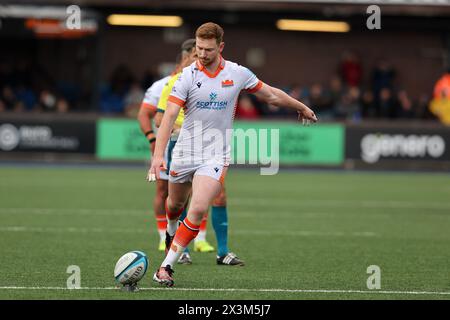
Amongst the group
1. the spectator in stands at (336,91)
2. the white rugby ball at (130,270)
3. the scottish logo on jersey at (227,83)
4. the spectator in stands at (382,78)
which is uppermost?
the spectator in stands at (382,78)

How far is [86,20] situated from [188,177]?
69.9 ft

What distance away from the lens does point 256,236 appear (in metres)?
13.2

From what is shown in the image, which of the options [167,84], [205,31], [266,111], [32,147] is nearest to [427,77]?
[266,111]

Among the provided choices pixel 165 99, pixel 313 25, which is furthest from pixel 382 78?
pixel 165 99

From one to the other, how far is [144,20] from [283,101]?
2190cm

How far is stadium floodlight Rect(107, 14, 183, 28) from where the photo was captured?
100ft

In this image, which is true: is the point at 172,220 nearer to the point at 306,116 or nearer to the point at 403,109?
the point at 306,116

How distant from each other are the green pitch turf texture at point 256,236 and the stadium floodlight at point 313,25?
29.4ft

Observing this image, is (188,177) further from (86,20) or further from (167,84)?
(86,20)

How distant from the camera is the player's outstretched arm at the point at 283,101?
927 centimetres

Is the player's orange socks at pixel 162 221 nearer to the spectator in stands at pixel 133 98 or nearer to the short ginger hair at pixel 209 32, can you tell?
the short ginger hair at pixel 209 32

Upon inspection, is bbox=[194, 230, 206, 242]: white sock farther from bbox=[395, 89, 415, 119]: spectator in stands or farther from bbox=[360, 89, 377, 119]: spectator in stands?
bbox=[360, 89, 377, 119]: spectator in stands

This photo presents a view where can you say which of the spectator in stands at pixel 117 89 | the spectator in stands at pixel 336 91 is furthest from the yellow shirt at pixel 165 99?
the spectator in stands at pixel 117 89

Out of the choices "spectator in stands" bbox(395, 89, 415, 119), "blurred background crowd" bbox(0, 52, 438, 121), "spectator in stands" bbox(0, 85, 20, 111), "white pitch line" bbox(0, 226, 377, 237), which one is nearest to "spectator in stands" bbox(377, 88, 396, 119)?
"blurred background crowd" bbox(0, 52, 438, 121)
